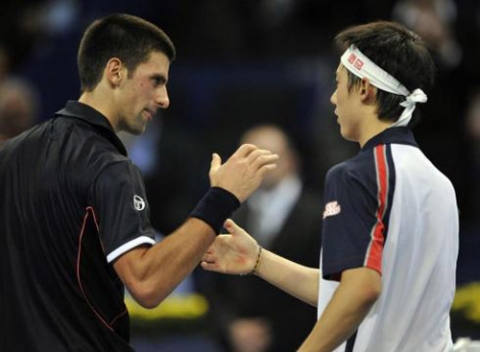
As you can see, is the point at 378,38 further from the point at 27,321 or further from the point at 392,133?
the point at 27,321

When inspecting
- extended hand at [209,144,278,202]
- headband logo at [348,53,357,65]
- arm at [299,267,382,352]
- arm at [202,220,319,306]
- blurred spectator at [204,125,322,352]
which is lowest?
blurred spectator at [204,125,322,352]

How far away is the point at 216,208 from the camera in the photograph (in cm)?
546

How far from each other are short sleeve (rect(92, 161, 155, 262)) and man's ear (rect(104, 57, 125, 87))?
511 millimetres

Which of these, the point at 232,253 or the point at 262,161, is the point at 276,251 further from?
the point at 262,161

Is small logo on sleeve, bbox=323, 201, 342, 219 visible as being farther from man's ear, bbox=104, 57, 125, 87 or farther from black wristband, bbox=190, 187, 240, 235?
man's ear, bbox=104, 57, 125, 87

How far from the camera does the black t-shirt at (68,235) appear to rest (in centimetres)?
538

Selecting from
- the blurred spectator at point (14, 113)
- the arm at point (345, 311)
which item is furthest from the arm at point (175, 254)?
the blurred spectator at point (14, 113)

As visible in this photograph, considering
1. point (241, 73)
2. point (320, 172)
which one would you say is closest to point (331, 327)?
point (320, 172)

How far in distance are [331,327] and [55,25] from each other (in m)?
9.54

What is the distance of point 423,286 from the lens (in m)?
5.33

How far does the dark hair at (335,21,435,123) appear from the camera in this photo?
5.45 m

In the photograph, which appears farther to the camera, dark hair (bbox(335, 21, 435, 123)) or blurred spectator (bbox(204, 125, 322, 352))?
blurred spectator (bbox(204, 125, 322, 352))

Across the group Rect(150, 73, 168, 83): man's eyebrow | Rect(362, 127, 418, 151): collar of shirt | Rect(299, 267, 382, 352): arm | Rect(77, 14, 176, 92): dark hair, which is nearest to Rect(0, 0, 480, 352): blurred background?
Rect(150, 73, 168, 83): man's eyebrow

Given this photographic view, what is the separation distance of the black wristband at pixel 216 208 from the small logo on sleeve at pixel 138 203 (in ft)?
0.69
